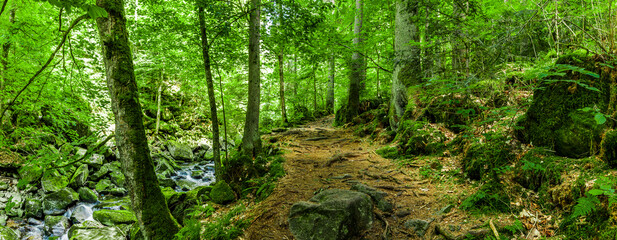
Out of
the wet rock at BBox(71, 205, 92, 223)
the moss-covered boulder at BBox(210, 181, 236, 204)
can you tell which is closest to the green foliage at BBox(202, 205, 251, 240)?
the moss-covered boulder at BBox(210, 181, 236, 204)

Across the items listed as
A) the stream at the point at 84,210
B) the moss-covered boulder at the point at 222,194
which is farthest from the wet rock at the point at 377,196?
the stream at the point at 84,210

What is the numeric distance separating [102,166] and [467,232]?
13.2m

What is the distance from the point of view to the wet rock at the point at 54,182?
29.3ft

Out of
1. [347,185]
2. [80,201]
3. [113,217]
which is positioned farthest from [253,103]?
[80,201]

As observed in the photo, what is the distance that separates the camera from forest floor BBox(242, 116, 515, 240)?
3.46 meters

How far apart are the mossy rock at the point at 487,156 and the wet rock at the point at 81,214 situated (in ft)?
33.7

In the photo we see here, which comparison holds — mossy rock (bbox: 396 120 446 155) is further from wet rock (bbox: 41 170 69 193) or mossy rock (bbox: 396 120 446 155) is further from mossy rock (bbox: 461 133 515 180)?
→ wet rock (bbox: 41 170 69 193)

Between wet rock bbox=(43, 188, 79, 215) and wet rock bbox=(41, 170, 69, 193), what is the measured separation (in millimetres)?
682

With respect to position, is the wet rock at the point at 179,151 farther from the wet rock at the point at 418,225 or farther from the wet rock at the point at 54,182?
the wet rock at the point at 418,225

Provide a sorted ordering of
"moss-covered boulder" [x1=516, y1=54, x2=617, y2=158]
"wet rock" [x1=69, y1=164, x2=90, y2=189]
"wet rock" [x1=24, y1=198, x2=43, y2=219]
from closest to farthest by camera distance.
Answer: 1. "moss-covered boulder" [x1=516, y1=54, x2=617, y2=158]
2. "wet rock" [x1=24, y1=198, x2=43, y2=219]
3. "wet rock" [x1=69, y1=164, x2=90, y2=189]

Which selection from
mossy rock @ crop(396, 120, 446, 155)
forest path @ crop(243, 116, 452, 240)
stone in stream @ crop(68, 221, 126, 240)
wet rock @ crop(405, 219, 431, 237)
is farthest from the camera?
stone in stream @ crop(68, 221, 126, 240)

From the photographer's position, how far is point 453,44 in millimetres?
4531

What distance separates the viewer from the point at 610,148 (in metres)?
2.78

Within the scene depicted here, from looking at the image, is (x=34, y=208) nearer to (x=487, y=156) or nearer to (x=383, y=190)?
(x=383, y=190)
